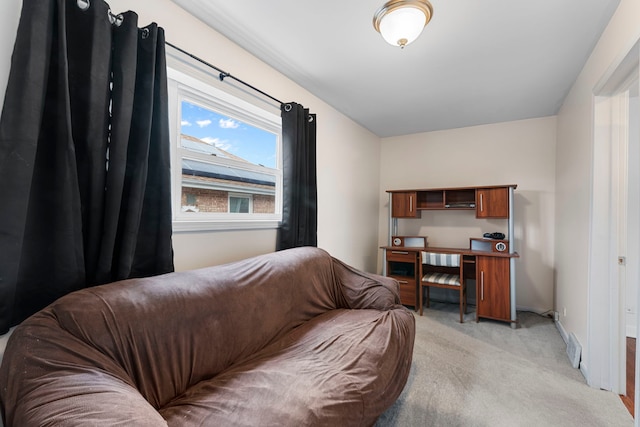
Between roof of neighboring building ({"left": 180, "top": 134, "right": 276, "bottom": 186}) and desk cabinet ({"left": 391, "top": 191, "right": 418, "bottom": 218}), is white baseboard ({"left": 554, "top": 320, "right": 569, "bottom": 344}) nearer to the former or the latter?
desk cabinet ({"left": 391, "top": 191, "right": 418, "bottom": 218})

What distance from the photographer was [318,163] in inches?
118

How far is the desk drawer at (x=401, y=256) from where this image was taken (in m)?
3.49

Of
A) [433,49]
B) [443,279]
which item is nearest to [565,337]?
[443,279]

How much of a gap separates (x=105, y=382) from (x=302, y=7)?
2.05m

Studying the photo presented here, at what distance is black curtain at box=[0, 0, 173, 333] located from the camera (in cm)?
104

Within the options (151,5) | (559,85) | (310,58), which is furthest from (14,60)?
(559,85)

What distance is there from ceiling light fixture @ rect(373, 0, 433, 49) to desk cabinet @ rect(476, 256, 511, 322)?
102 inches

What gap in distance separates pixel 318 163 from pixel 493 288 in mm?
2404

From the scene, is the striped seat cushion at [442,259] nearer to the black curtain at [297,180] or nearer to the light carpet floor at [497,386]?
the light carpet floor at [497,386]

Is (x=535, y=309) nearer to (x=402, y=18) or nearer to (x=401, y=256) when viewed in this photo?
(x=401, y=256)

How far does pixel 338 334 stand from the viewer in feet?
5.48

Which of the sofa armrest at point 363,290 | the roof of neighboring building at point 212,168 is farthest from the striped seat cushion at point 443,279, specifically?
the roof of neighboring building at point 212,168

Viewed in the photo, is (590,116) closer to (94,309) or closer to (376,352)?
(376,352)

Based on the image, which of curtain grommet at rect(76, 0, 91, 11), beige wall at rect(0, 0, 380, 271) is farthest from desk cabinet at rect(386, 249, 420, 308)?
curtain grommet at rect(76, 0, 91, 11)
